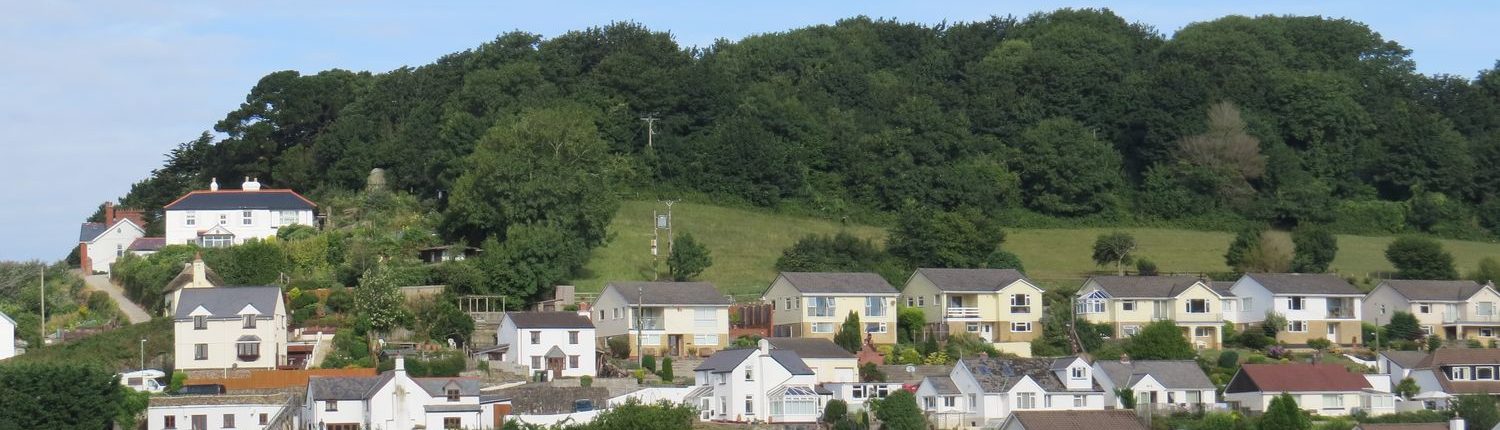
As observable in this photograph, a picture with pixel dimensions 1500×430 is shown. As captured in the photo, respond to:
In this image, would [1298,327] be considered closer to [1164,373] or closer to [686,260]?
[1164,373]

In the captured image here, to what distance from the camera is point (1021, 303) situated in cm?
7744

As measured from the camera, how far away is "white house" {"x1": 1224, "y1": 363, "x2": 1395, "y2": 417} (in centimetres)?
6519

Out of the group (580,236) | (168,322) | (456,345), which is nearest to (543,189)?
(580,236)

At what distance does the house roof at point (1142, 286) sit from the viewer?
7825 cm

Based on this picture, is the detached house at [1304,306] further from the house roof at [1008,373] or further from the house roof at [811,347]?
the house roof at [811,347]

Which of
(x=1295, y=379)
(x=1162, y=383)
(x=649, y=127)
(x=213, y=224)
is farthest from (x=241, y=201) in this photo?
(x=1295, y=379)

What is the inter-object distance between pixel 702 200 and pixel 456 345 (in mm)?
27279

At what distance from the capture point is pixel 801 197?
320 ft

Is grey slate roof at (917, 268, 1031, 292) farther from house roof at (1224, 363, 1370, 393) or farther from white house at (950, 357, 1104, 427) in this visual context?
house roof at (1224, 363, 1370, 393)

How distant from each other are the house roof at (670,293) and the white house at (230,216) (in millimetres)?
19178

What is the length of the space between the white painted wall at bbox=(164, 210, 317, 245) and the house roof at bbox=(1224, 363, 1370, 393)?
1591 inches

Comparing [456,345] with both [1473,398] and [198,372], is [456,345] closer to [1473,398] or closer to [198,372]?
[198,372]

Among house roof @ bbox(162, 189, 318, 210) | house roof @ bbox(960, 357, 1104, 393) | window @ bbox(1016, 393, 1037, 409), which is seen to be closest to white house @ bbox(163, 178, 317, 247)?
house roof @ bbox(162, 189, 318, 210)

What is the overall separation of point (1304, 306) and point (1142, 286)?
19.7ft
